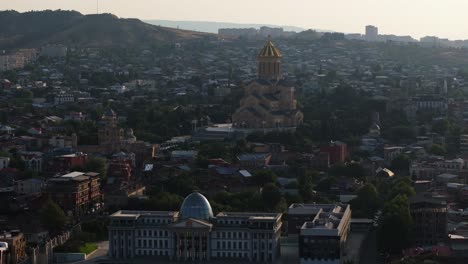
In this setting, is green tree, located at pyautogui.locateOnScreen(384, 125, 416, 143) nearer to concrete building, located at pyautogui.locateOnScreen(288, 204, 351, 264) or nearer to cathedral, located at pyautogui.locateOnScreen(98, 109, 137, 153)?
cathedral, located at pyautogui.locateOnScreen(98, 109, 137, 153)

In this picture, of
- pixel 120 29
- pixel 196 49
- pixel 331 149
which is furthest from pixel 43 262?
pixel 120 29

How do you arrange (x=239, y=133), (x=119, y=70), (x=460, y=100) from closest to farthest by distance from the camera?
(x=239, y=133) → (x=460, y=100) → (x=119, y=70)

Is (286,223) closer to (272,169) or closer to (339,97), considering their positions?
(272,169)

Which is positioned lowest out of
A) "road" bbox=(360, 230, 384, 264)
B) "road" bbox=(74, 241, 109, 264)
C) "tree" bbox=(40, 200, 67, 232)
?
"road" bbox=(74, 241, 109, 264)

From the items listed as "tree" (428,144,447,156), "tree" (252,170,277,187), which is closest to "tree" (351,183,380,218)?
"tree" (252,170,277,187)

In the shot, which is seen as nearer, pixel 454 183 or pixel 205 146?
pixel 454 183

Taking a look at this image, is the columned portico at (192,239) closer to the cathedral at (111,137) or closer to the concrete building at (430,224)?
the concrete building at (430,224)

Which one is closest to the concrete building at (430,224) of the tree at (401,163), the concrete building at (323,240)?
the concrete building at (323,240)

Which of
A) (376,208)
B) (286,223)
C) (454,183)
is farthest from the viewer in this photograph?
(454,183)
